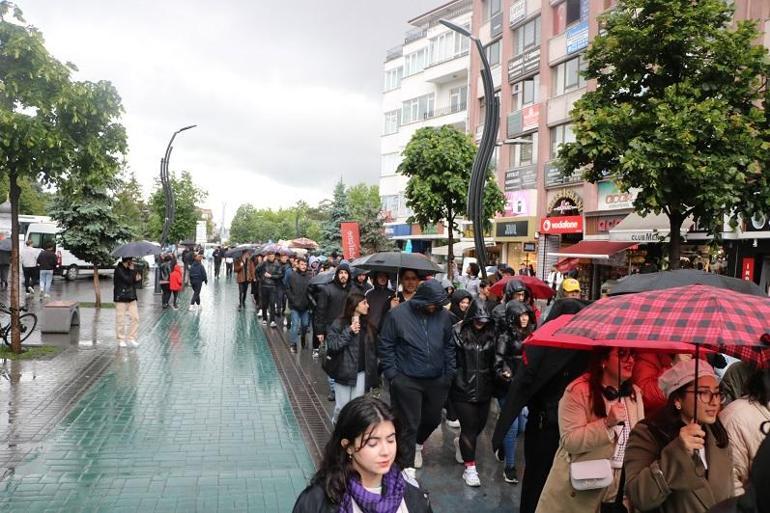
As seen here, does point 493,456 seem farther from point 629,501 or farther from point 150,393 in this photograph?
point 150,393

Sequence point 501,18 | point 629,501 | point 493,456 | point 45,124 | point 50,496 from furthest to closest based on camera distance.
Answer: point 501,18 < point 45,124 < point 493,456 < point 50,496 < point 629,501

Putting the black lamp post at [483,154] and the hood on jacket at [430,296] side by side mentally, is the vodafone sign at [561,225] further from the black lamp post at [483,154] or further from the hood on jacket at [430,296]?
the hood on jacket at [430,296]

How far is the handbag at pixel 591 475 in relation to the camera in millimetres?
3547

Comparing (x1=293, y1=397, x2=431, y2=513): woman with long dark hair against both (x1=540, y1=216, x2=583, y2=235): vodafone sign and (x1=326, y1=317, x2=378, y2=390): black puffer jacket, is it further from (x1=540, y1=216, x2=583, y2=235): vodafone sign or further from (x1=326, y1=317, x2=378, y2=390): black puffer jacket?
(x1=540, y1=216, x2=583, y2=235): vodafone sign

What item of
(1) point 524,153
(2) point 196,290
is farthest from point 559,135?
(2) point 196,290

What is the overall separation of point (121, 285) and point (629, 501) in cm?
1133

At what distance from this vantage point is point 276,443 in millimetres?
7133

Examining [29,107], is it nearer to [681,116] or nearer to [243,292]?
[681,116]

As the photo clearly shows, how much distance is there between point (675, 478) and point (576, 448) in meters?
0.61

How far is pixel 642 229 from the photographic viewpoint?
19375mm

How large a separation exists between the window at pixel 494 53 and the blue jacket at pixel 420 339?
3087 centimetres

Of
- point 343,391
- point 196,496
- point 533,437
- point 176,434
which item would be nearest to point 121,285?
point 176,434

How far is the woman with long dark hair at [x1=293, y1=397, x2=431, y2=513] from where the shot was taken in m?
2.55

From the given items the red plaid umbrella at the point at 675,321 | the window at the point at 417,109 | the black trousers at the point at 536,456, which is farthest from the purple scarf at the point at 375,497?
the window at the point at 417,109
